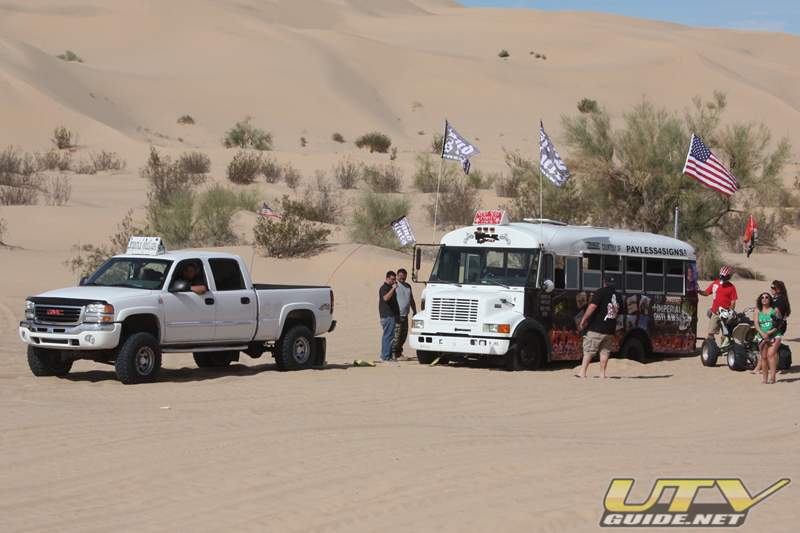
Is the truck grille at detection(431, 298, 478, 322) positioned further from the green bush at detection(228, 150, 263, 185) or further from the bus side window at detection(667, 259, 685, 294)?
the green bush at detection(228, 150, 263, 185)

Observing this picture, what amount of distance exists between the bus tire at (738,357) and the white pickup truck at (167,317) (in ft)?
21.4

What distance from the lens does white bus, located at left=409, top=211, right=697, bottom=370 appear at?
64.6 feet

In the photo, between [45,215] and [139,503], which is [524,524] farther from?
[45,215]

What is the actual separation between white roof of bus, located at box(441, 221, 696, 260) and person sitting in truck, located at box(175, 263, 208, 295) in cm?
443

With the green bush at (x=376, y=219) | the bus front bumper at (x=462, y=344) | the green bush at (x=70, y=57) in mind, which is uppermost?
the green bush at (x=70, y=57)

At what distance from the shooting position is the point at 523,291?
19.7 m

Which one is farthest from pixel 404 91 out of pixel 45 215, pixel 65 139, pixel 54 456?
pixel 54 456

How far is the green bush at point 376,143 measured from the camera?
→ 6919 cm

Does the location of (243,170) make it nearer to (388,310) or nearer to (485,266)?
(388,310)

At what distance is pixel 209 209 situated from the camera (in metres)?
38.0

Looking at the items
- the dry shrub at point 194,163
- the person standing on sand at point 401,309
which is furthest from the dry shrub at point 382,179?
the person standing on sand at point 401,309

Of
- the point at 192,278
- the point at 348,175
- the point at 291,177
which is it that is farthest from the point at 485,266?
the point at 348,175

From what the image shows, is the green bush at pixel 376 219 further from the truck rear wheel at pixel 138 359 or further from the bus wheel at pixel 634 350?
the truck rear wheel at pixel 138 359

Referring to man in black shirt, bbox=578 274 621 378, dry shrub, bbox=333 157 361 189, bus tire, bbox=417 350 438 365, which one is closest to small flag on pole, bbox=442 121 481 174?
bus tire, bbox=417 350 438 365
